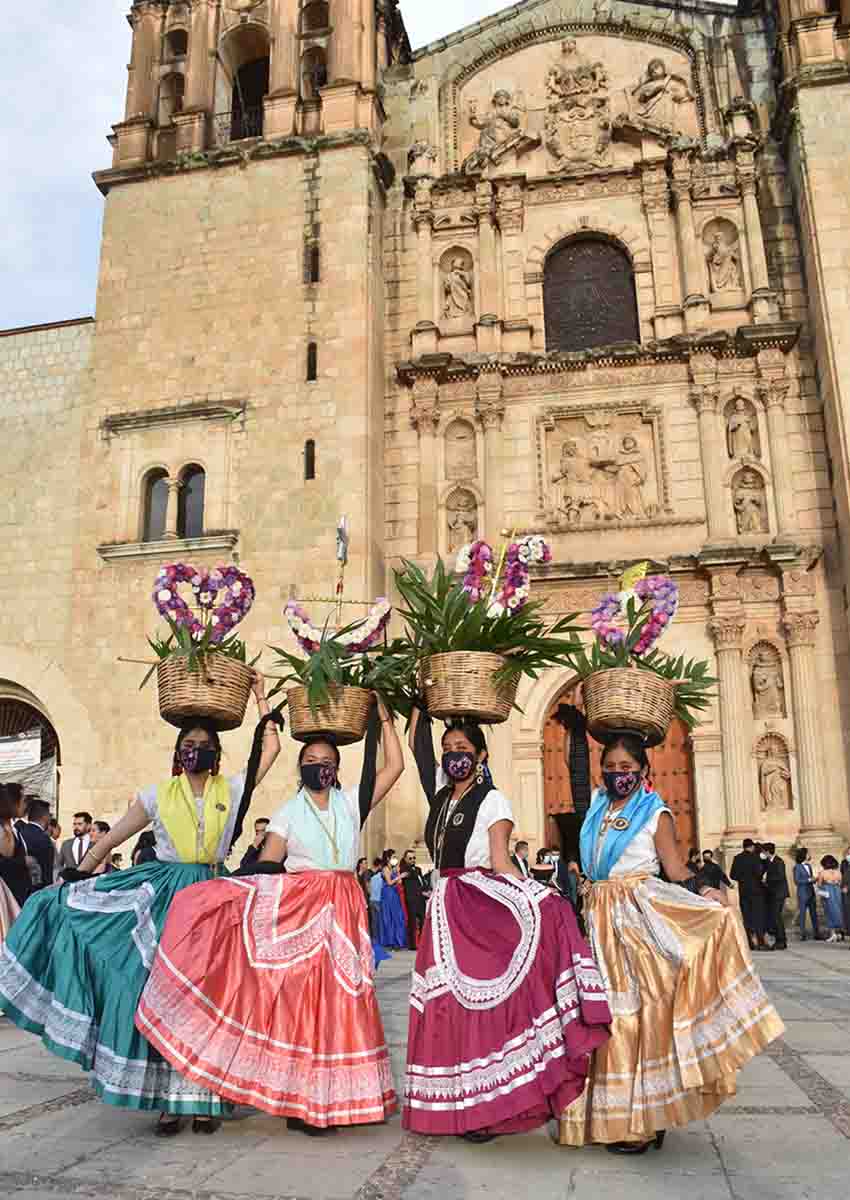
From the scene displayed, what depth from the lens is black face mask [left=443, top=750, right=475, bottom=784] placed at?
4562 mm

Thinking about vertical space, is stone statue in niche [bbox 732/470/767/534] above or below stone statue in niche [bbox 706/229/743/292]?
below

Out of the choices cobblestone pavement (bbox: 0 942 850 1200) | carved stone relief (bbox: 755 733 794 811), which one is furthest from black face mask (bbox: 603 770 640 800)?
carved stone relief (bbox: 755 733 794 811)

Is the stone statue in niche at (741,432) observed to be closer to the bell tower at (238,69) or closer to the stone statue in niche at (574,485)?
the stone statue in niche at (574,485)

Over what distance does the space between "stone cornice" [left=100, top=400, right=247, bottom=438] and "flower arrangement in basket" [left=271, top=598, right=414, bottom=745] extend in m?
11.4

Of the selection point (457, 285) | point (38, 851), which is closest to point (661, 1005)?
point (38, 851)

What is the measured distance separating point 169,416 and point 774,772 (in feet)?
34.2

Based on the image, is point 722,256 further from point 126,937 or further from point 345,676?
point 126,937

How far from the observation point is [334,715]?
4895 mm

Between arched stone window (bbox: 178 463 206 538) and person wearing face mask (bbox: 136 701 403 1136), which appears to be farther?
arched stone window (bbox: 178 463 206 538)

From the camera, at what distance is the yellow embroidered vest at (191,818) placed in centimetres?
482

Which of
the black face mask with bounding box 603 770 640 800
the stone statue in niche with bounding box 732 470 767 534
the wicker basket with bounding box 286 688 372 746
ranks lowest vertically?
the black face mask with bounding box 603 770 640 800

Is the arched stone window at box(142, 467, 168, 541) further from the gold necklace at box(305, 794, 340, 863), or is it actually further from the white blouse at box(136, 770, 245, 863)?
the gold necklace at box(305, 794, 340, 863)

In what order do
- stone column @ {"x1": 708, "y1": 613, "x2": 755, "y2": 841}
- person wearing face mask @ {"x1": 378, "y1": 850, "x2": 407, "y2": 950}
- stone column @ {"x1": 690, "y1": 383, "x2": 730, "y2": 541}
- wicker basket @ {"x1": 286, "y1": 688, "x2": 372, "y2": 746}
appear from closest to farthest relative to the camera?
wicker basket @ {"x1": 286, "y1": 688, "x2": 372, "y2": 746} < person wearing face mask @ {"x1": 378, "y1": 850, "x2": 407, "y2": 950} < stone column @ {"x1": 708, "y1": 613, "x2": 755, "y2": 841} < stone column @ {"x1": 690, "y1": 383, "x2": 730, "y2": 541}

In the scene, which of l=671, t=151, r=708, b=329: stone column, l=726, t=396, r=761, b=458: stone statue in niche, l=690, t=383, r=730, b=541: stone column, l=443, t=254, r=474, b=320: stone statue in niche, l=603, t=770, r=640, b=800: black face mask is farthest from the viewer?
l=443, t=254, r=474, b=320: stone statue in niche
